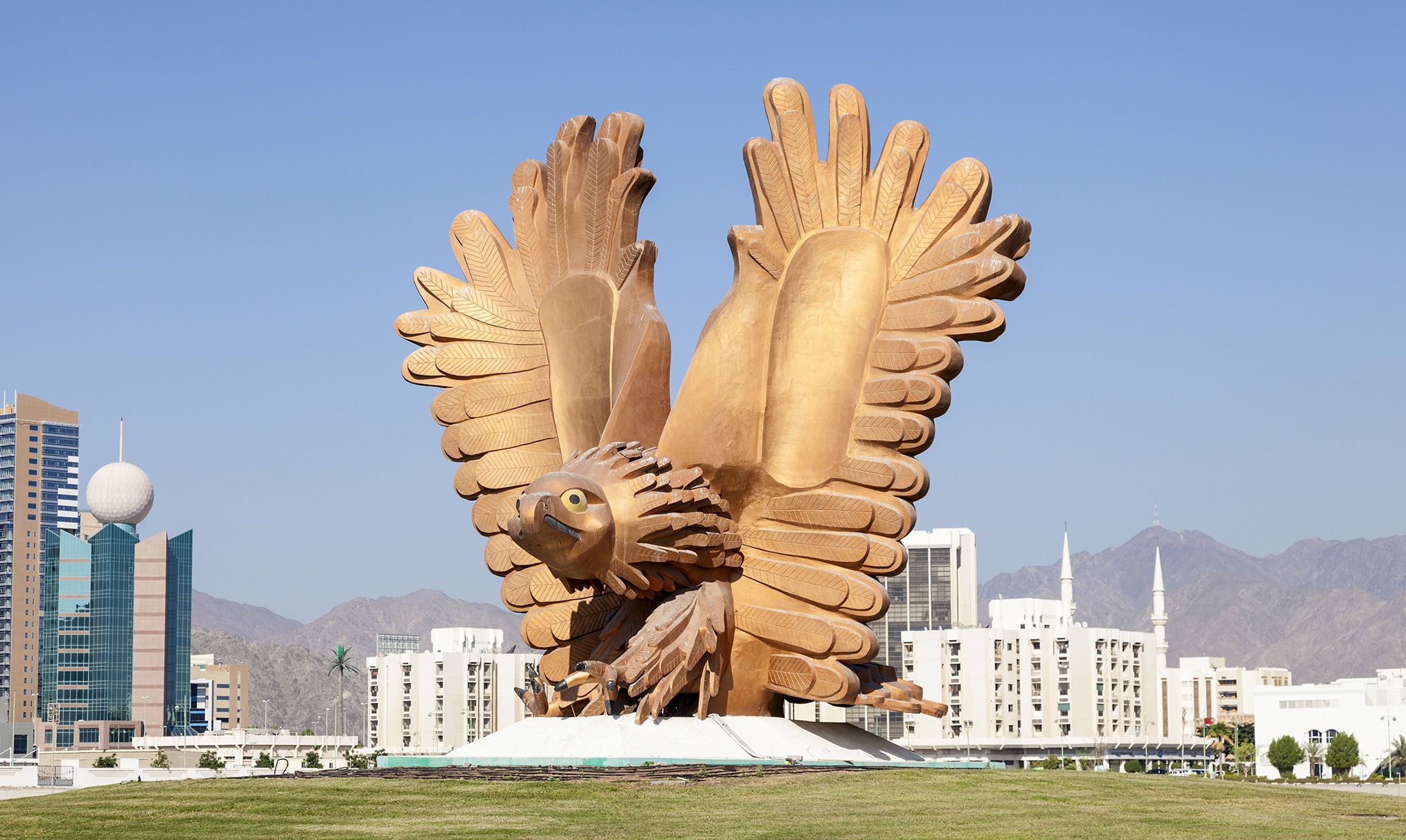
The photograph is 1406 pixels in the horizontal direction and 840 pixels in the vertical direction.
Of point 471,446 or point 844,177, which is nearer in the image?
point 844,177

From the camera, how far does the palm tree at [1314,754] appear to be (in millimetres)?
79562

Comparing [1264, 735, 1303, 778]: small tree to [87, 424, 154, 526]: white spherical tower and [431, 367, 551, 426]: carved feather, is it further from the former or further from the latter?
[87, 424, 154, 526]: white spherical tower

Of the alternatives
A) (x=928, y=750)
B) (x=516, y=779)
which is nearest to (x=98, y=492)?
(x=928, y=750)

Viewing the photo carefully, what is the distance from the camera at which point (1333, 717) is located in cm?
8094

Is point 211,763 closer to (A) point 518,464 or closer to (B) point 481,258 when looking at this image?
(B) point 481,258

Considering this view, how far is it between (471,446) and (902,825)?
14.3 metres

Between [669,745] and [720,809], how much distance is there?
18.2 ft

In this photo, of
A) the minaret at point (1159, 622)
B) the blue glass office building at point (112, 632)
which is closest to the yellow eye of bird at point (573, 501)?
the minaret at point (1159, 622)

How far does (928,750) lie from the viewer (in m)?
90.9

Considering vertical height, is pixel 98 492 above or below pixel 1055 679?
above

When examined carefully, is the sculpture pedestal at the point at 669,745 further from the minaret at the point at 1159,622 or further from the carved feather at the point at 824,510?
the minaret at the point at 1159,622

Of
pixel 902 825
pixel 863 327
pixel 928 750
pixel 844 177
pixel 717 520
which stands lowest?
pixel 928 750

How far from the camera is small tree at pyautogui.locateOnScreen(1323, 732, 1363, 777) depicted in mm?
74562

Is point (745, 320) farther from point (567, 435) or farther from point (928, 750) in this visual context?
point (928, 750)
